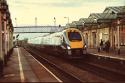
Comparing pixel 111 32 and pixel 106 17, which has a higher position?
pixel 106 17

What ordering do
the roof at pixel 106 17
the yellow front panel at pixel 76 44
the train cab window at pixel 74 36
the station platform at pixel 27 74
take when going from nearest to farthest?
the station platform at pixel 27 74 → the yellow front panel at pixel 76 44 → the train cab window at pixel 74 36 → the roof at pixel 106 17

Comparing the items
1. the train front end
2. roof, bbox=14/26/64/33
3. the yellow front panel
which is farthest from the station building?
roof, bbox=14/26/64/33

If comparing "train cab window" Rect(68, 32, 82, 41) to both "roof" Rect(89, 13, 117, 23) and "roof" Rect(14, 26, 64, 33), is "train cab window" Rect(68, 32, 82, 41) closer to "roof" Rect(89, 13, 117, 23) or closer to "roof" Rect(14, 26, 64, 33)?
"roof" Rect(89, 13, 117, 23)

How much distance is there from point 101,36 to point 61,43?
22033mm

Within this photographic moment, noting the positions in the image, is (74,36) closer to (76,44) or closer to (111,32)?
(76,44)

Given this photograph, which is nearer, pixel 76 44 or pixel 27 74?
pixel 27 74

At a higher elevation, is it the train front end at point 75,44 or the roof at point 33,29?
the roof at point 33,29

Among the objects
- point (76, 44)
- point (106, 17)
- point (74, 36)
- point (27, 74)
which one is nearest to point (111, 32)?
point (74, 36)

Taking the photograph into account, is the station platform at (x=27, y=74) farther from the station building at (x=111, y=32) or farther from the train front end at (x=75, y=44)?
the station building at (x=111, y=32)

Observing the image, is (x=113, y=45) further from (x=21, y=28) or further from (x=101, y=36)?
(x=21, y=28)

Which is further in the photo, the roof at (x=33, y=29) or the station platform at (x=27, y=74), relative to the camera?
the roof at (x=33, y=29)

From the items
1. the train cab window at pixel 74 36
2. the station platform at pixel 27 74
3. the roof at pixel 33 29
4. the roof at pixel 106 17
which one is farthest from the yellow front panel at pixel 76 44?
the roof at pixel 33 29

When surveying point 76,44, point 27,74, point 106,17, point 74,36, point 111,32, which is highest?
point 106,17

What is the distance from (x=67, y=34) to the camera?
39.1 meters
